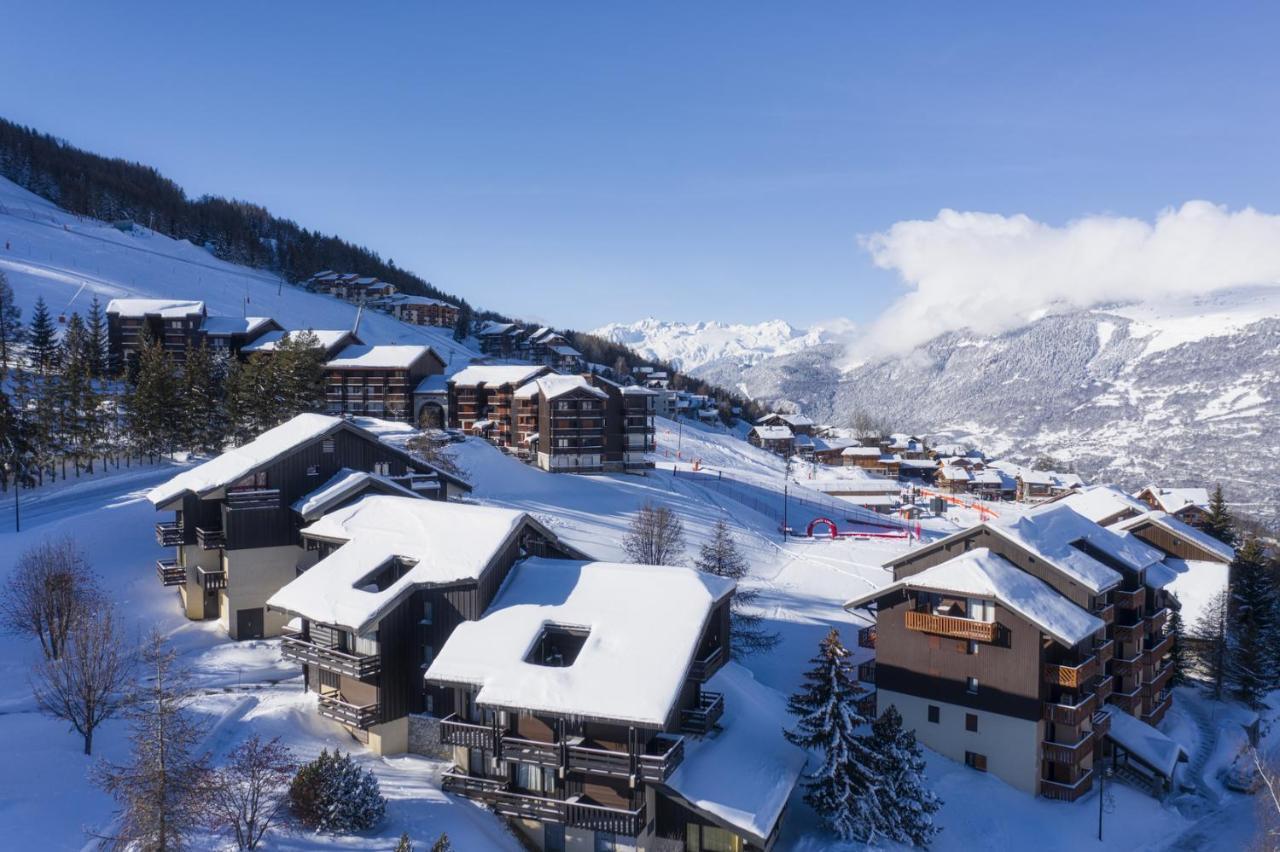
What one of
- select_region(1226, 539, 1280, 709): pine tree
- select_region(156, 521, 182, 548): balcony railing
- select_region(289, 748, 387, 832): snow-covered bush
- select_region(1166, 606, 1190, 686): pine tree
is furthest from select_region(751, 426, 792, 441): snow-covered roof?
select_region(289, 748, 387, 832): snow-covered bush

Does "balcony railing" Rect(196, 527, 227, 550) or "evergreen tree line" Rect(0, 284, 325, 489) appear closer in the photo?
"balcony railing" Rect(196, 527, 227, 550)

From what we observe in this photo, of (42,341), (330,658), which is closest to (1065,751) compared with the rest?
(330,658)

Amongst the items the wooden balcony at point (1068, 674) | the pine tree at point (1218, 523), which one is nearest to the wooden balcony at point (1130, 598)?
the wooden balcony at point (1068, 674)

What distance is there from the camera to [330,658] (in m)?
27.4

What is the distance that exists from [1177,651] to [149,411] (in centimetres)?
7188

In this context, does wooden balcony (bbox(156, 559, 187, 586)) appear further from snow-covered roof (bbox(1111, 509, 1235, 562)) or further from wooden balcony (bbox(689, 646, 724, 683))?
snow-covered roof (bbox(1111, 509, 1235, 562))

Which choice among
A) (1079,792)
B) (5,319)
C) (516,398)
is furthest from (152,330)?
(1079,792)

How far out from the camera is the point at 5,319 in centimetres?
9162

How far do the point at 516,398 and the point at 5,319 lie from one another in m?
62.7

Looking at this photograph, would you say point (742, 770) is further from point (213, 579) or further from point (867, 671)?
point (213, 579)

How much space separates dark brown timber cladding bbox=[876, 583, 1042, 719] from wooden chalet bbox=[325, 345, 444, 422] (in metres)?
71.8

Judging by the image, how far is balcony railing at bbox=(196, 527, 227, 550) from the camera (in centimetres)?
3544

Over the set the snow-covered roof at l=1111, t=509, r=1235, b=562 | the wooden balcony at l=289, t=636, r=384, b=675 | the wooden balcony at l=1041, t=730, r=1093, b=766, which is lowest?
the wooden balcony at l=1041, t=730, r=1093, b=766

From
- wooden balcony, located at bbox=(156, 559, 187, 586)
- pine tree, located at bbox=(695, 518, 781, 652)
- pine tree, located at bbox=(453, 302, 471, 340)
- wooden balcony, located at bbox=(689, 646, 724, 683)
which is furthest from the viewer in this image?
pine tree, located at bbox=(453, 302, 471, 340)
